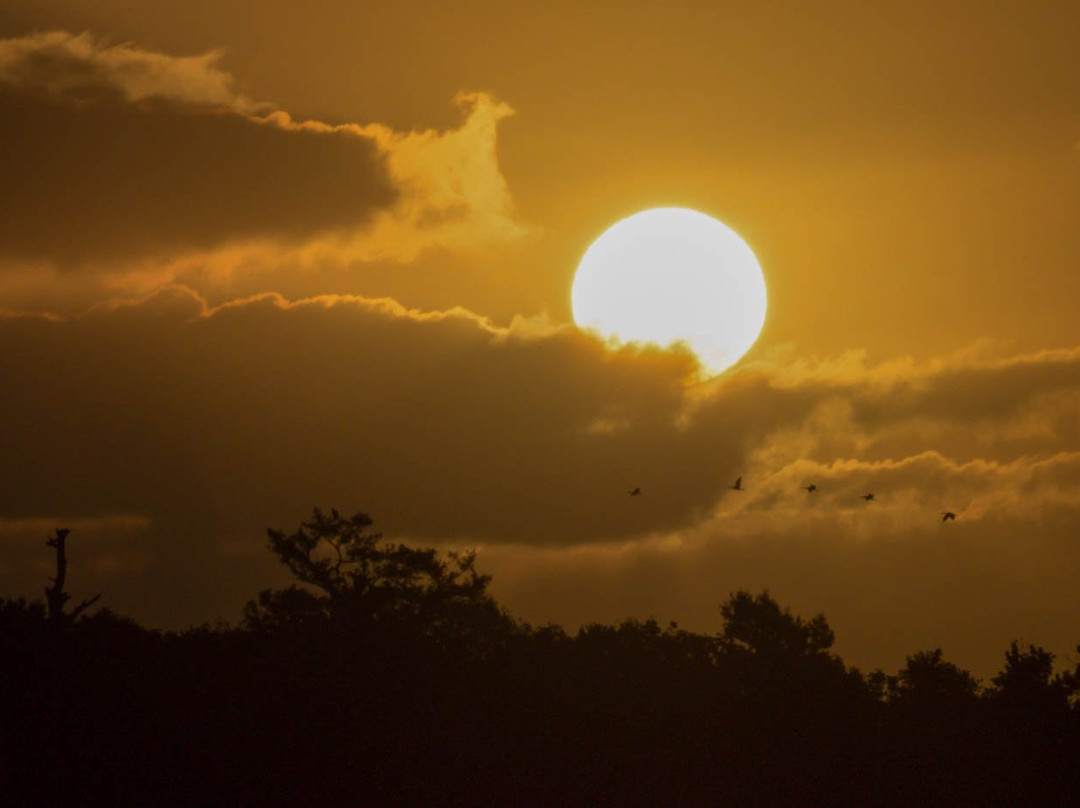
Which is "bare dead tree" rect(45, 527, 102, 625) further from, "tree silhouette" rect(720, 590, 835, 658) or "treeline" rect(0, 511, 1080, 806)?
"tree silhouette" rect(720, 590, 835, 658)

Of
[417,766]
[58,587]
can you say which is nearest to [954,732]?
[417,766]

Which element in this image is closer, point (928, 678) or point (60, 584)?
point (60, 584)

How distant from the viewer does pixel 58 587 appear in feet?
209

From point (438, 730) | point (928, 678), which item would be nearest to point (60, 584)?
point (438, 730)

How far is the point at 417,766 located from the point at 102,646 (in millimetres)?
15762

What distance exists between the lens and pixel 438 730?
57.7 m

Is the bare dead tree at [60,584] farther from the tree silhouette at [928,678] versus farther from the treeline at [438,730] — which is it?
the tree silhouette at [928,678]

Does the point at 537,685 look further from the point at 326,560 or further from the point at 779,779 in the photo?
the point at 326,560

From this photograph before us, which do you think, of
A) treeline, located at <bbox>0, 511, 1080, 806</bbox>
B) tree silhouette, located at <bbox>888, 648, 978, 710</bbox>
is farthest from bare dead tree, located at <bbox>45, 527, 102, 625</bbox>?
tree silhouette, located at <bbox>888, 648, 978, 710</bbox>

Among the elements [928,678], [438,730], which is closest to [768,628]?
[928,678]

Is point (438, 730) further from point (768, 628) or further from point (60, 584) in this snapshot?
point (768, 628)

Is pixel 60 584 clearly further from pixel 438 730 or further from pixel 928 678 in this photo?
pixel 928 678

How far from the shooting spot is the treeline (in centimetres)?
5238

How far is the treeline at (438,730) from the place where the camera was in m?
52.4
